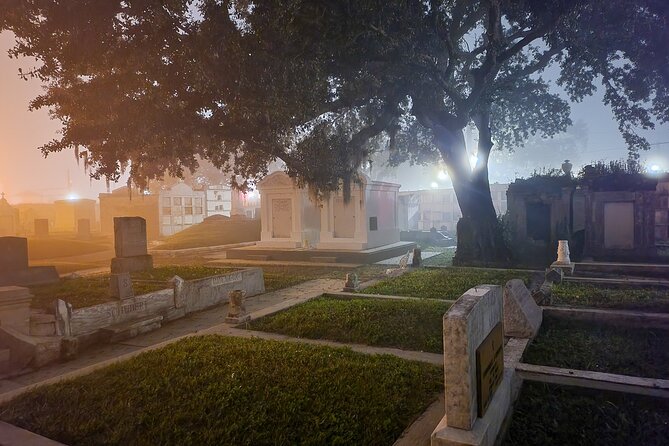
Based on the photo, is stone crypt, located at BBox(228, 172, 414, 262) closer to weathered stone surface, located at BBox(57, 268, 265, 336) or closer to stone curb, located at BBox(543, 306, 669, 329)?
weathered stone surface, located at BBox(57, 268, 265, 336)

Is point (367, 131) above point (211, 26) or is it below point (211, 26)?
below

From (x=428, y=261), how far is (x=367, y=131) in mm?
7267

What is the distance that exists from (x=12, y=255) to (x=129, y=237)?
365cm

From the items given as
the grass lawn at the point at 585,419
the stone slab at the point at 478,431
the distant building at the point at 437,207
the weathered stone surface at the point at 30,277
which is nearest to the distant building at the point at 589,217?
the grass lawn at the point at 585,419

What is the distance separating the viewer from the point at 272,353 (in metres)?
5.99

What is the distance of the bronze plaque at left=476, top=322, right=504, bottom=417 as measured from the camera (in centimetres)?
341

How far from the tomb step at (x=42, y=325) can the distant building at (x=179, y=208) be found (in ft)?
104

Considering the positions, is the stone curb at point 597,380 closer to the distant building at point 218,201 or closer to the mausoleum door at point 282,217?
the mausoleum door at point 282,217

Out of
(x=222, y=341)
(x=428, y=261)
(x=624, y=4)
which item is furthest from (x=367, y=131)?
(x=222, y=341)

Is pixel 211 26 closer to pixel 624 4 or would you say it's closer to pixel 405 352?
pixel 405 352

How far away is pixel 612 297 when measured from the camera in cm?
897

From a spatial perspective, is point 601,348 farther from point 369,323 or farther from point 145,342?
point 145,342

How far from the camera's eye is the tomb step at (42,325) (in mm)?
7109

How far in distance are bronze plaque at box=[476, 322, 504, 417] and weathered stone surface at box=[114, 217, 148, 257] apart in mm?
14268
